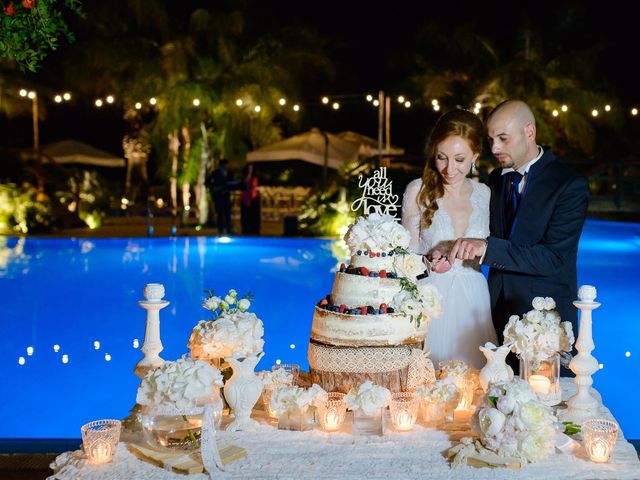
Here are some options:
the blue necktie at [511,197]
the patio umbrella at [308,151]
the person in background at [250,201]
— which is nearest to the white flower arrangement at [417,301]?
the blue necktie at [511,197]

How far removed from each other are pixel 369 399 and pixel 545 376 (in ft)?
2.77

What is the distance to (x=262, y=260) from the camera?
52.9 ft

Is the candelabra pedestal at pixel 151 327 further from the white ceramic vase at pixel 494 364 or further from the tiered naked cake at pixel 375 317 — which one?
the white ceramic vase at pixel 494 364

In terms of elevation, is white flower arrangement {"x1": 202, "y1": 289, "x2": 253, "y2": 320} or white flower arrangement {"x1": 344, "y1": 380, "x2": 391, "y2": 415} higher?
white flower arrangement {"x1": 202, "y1": 289, "x2": 253, "y2": 320}

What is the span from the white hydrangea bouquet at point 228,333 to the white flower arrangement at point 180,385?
0.28 metres

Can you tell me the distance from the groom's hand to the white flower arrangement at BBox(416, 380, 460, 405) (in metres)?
0.76

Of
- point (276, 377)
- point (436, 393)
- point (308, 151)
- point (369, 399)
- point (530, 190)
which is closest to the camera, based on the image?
point (369, 399)

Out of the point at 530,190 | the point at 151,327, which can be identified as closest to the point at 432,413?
the point at 151,327

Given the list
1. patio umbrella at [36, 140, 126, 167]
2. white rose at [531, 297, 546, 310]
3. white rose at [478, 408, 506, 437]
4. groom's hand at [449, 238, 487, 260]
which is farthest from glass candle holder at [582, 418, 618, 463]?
patio umbrella at [36, 140, 126, 167]

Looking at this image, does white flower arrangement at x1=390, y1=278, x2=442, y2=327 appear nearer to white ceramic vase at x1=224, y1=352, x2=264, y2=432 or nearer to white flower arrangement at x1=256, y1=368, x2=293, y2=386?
white flower arrangement at x1=256, y1=368, x2=293, y2=386

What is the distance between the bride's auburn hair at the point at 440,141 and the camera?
407 centimetres

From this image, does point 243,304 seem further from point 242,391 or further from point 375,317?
point 375,317

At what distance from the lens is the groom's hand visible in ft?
12.4

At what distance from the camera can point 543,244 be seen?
407cm
